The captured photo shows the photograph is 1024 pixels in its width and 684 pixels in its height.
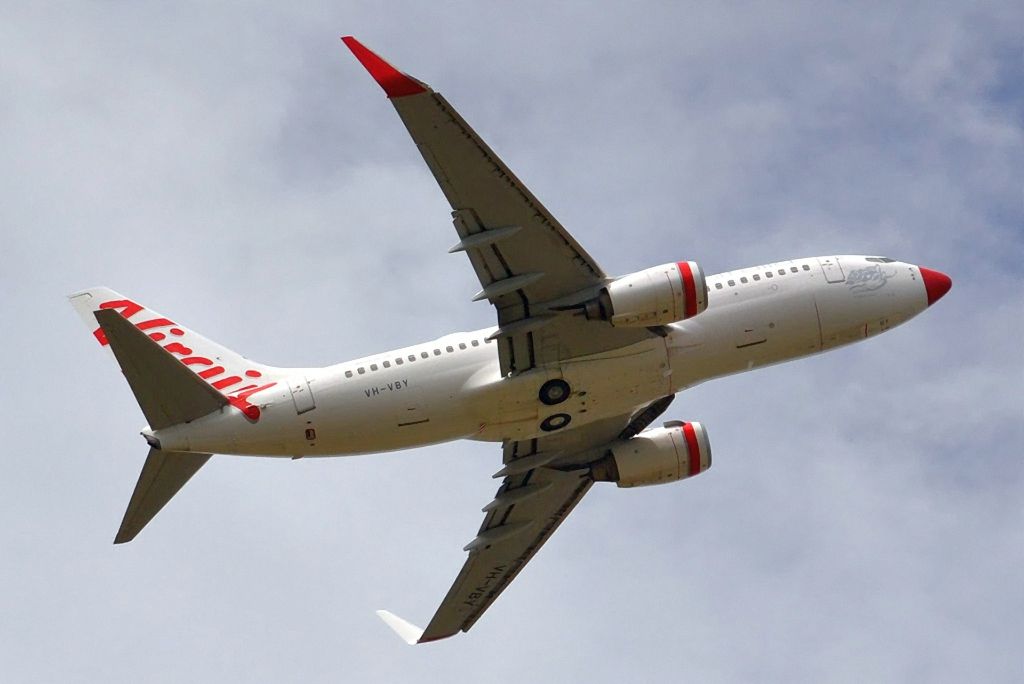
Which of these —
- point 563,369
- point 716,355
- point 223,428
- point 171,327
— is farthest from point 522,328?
point 171,327

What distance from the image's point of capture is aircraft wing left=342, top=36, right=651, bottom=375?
38781 millimetres

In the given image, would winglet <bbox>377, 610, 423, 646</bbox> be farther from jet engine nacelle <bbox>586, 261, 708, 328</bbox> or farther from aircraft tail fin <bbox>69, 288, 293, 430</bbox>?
jet engine nacelle <bbox>586, 261, 708, 328</bbox>

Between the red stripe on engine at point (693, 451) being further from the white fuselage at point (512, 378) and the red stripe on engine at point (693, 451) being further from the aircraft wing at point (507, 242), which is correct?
the aircraft wing at point (507, 242)

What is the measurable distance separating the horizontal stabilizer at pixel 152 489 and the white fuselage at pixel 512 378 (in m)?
1.55

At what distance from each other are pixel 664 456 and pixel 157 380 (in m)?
17.5

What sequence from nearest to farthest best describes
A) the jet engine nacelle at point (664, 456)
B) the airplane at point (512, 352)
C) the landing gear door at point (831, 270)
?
the airplane at point (512, 352) → the landing gear door at point (831, 270) → the jet engine nacelle at point (664, 456)

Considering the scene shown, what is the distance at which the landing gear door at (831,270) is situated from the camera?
4766cm

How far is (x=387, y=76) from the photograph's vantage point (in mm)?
37812

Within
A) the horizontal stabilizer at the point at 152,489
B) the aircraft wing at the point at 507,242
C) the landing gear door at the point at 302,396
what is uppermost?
the aircraft wing at the point at 507,242

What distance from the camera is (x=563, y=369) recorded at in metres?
45.2

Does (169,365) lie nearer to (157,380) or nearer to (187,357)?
(157,380)

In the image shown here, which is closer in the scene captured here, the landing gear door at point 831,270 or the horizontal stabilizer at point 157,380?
the horizontal stabilizer at point 157,380

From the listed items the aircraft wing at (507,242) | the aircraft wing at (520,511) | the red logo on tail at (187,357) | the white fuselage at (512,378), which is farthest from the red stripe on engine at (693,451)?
the red logo on tail at (187,357)

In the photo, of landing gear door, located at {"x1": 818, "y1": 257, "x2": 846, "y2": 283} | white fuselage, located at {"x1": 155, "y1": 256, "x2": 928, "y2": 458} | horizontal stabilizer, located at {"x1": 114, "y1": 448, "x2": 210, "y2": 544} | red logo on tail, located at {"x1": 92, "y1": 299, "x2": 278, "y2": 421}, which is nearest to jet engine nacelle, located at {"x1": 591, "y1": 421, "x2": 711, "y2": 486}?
white fuselage, located at {"x1": 155, "y1": 256, "x2": 928, "y2": 458}
